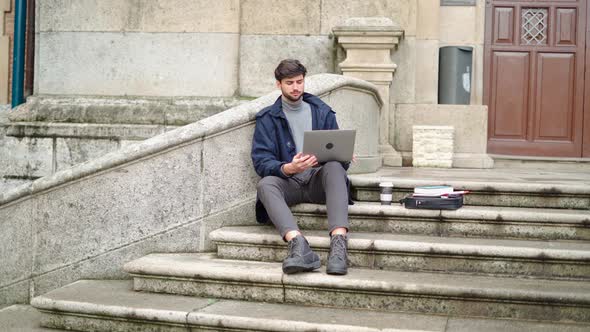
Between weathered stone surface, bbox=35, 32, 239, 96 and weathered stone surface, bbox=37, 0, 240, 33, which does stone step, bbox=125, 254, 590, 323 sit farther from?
weathered stone surface, bbox=37, 0, 240, 33

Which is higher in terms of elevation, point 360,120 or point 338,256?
point 360,120

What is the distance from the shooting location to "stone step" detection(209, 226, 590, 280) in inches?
191

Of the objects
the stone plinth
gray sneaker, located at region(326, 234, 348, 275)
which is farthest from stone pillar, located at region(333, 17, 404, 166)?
gray sneaker, located at region(326, 234, 348, 275)

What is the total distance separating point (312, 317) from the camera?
4531mm

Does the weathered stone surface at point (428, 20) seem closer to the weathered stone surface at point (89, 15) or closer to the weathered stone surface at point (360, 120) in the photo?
the weathered stone surface at point (360, 120)

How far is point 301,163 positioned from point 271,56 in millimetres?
3682

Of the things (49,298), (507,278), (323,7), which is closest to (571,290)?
(507,278)

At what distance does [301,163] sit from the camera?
17.0ft

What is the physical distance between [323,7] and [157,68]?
1.96 m

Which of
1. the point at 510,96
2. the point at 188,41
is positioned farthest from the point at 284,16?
the point at 510,96

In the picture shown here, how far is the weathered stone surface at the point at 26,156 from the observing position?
823 centimetres

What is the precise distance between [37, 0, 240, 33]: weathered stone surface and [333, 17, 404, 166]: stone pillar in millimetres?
1289

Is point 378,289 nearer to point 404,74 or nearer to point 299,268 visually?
point 299,268

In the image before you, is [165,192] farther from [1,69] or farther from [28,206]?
[1,69]
